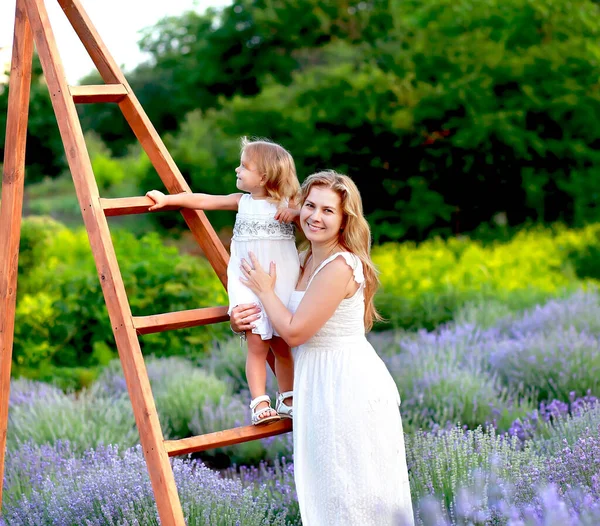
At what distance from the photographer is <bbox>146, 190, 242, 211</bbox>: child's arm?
9.78 ft

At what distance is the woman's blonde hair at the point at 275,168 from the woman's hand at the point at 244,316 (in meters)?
0.38

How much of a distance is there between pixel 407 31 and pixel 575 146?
13.4ft

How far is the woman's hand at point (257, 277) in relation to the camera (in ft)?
9.34

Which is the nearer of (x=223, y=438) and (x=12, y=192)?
(x=223, y=438)

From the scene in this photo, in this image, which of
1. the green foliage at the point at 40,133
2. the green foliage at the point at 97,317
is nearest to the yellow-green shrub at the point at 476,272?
the green foliage at the point at 97,317

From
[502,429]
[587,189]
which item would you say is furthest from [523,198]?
[502,429]

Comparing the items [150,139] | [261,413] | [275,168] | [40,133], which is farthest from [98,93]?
[40,133]

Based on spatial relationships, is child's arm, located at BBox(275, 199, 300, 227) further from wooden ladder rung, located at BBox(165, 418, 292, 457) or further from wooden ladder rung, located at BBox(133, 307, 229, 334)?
wooden ladder rung, located at BBox(165, 418, 292, 457)

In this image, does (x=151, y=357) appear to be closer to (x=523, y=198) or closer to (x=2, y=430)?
(x=2, y=430)

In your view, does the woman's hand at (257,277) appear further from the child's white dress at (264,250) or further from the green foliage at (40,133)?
the green foliage at (40,133)

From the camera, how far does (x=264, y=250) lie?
297 centimetres

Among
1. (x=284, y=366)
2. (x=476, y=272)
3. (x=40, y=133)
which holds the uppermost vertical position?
(x=40, y=133)

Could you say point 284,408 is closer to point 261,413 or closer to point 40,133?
point 261,413

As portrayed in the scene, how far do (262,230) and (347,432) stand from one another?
0.76 meters
